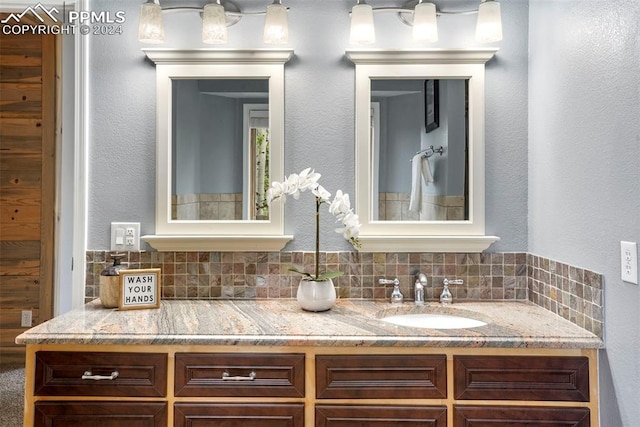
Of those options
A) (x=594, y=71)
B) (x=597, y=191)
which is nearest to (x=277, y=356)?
(x=597, y=191)

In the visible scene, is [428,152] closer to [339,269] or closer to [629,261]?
[339,269]

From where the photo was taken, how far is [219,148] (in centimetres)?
207

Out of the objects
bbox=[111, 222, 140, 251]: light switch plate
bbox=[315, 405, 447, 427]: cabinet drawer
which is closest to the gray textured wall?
bbox=[111, 222, 140, 251]: light switch plate

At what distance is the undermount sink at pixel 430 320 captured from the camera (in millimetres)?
1891

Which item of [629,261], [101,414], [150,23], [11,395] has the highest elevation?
[150,23]

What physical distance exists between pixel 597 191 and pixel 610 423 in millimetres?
705

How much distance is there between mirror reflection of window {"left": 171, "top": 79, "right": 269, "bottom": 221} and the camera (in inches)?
81.3

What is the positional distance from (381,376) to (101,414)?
892 millimetres

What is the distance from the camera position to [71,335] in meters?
1.52

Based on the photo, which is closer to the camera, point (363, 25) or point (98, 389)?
point (98, 389)

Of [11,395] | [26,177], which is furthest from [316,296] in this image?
[26,177]

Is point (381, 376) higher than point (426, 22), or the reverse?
point (426, 22)

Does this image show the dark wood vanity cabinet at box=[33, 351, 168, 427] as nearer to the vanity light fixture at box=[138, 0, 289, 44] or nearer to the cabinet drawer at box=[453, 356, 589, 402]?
the cabinet drawer at box=[453, 356, 589, 402]

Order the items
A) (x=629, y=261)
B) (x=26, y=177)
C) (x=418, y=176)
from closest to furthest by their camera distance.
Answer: (x=629, y=261), (x=418, y=176), (x=26, y=177)
